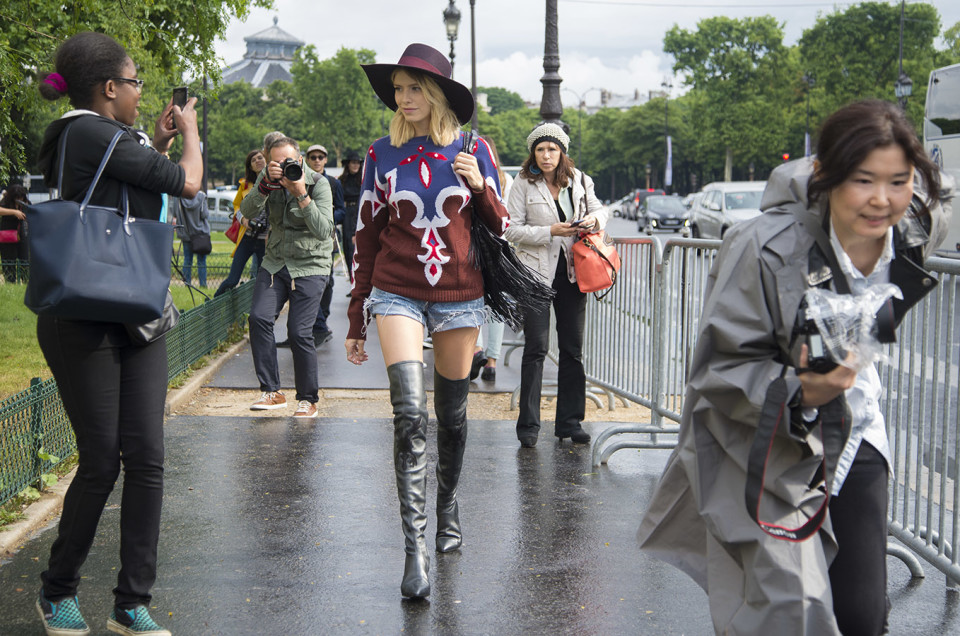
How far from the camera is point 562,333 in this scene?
6.56m

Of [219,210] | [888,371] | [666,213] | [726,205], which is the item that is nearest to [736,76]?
[666,213]

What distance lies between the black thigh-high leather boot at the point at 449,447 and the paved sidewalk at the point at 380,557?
13 centimetres

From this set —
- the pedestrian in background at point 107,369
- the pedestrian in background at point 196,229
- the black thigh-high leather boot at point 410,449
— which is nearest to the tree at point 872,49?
the pedestrian in background at point 196,229

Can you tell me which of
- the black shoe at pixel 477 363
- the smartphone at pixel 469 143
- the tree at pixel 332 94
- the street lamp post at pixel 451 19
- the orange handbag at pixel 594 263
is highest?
Answer: the tree at pixel 332 94

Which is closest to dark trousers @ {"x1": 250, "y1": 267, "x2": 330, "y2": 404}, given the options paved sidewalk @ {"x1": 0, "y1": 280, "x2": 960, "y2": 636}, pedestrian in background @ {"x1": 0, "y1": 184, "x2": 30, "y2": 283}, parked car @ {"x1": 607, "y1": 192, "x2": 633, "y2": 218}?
paved sidewalk @ {"x1": 0, "y1": 280, "x2": 960, "y2": 636}

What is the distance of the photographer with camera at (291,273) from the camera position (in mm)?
7523

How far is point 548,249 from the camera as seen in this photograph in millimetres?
6469

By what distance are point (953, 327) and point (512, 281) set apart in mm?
1691

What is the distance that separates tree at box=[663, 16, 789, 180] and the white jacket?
7058 cm

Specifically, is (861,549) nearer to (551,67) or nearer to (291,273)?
(291,273)

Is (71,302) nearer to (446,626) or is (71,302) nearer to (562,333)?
(446,626)

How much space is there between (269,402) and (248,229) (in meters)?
1.93

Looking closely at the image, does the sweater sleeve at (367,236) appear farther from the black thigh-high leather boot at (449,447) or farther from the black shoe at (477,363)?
the black shoe at (477,363)

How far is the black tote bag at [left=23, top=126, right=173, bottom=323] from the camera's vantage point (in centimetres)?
326
